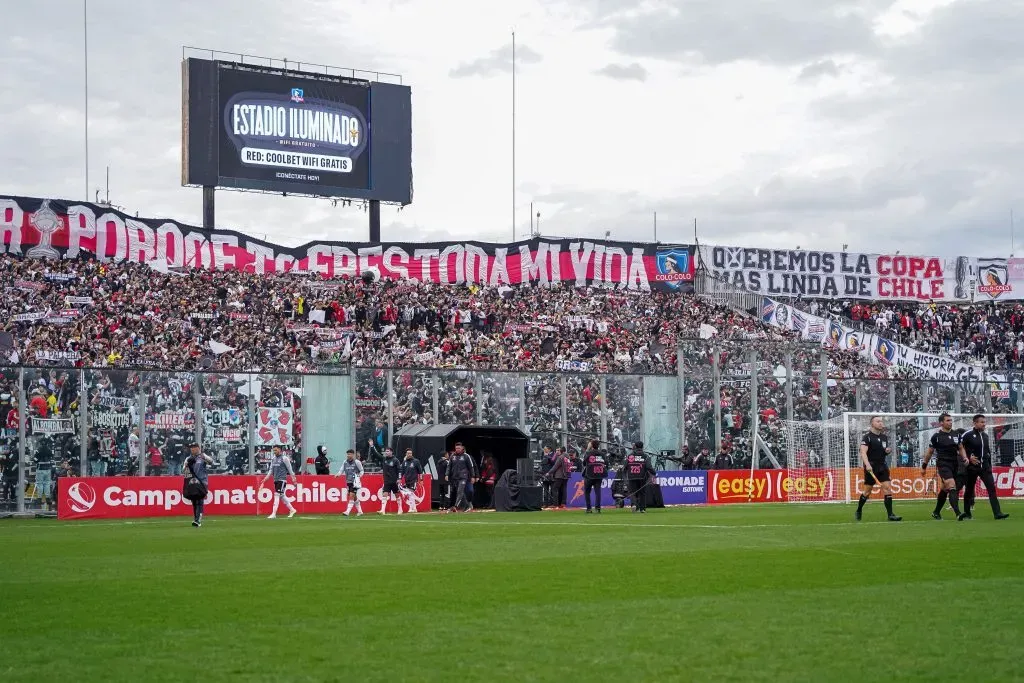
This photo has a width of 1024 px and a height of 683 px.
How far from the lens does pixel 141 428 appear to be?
110 ft

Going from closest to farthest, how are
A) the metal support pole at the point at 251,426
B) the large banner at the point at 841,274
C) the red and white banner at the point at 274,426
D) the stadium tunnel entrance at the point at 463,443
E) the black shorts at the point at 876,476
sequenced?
the black shorts at the point at 876,476
the metal support pole at the point at 251,426
the stadium tunnel entrance at the point at 463,443
the red and white banner at the point at 274,426
the large banner at the point at 841,274

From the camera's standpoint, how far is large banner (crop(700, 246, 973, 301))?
196 ft

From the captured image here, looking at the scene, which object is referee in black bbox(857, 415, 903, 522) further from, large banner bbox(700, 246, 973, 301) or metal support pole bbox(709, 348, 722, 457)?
large banner bbox(700, 246, 973, 301)

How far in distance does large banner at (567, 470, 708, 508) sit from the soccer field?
18.1m

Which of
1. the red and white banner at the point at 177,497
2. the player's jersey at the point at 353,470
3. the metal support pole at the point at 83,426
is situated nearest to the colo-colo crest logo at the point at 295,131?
the metal support pole at the point at 83,426

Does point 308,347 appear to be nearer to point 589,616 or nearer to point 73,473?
point 73,473

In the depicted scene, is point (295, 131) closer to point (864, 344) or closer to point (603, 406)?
point (603, 406)

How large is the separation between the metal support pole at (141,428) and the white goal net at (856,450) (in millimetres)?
17883

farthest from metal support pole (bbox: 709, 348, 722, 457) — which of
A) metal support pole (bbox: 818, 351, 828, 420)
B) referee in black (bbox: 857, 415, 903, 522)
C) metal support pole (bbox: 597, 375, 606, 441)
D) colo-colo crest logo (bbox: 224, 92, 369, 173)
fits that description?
colo-colo crest logo (bbox: 224, 92, 369, 173)

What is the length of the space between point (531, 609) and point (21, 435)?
2543cm

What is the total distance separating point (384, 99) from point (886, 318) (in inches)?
961

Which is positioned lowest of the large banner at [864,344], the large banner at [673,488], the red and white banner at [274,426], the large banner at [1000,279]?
the large banner at [673,488]

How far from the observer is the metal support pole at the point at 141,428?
3322 centimetres

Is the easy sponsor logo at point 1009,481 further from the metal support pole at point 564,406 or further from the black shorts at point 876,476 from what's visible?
the black shorts at point 876,476
